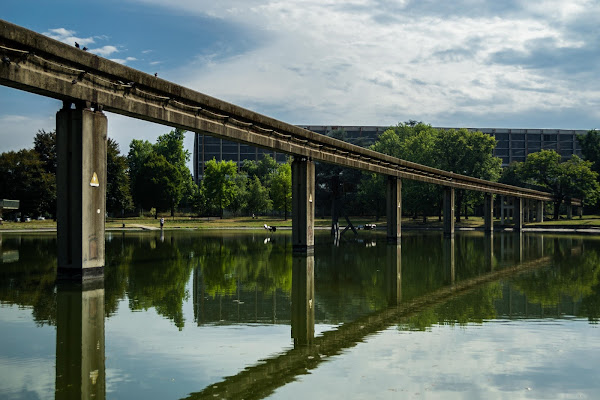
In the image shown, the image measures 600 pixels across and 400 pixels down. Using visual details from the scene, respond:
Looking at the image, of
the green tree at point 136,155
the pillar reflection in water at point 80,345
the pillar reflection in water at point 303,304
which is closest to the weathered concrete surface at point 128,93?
the pillar reflection in water at point 80,345

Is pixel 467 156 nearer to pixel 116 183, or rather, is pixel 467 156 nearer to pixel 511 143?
pixel 116 183

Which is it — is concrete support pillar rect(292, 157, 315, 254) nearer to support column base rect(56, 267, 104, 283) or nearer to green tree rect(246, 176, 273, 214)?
support column base rect(56, 267, 104, 283)

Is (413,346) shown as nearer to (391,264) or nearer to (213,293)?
(213,293)

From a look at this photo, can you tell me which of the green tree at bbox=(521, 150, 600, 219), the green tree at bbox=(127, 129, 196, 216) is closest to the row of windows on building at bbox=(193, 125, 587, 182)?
the green tree at bbox=(127, 129, 196, 216)

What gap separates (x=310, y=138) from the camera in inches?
1259

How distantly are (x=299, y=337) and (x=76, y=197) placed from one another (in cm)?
1033

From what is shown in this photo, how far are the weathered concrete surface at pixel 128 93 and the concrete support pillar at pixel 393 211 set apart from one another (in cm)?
1381

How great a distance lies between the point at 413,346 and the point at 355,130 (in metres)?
150

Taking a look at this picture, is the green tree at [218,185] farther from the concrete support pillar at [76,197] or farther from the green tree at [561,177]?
the concrete support pillar at [76,197]

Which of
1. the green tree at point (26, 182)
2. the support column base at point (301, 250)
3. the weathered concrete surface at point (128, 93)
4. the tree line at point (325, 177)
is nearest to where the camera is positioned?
the weathered concrete surface at point (128, 93)

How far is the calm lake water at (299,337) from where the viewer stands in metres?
6.81

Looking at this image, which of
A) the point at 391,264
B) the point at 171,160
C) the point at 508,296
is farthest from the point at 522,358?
the point at 171,160

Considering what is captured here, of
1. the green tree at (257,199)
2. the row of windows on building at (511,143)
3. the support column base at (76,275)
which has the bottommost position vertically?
the support column base at (76,275)

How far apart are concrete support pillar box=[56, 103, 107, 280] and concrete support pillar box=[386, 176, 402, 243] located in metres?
30.1
